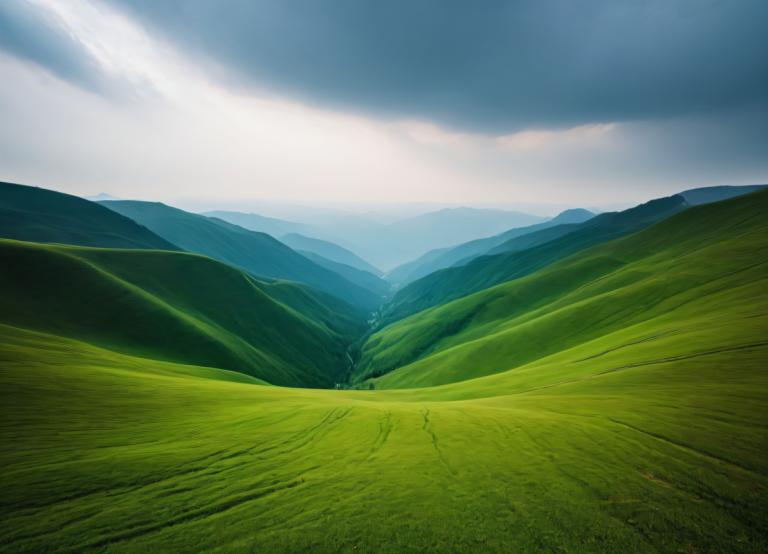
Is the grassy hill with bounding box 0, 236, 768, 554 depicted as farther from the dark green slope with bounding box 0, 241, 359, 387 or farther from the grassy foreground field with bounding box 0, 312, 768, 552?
the dark green slope with bounding box 0, 241, 359, 387

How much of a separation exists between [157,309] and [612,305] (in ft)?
445

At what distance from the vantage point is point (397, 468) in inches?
994

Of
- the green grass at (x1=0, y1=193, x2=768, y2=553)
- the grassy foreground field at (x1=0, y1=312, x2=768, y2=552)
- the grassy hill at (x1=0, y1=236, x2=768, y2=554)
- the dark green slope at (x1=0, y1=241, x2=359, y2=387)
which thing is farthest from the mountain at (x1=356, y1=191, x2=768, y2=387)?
the dark green slope at (x1=0, y1=241, x2=359, y2=387)

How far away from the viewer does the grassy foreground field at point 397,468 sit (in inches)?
693

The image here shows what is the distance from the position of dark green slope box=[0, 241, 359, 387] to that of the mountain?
45.7 meters

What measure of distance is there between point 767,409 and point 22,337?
9540 centimetres

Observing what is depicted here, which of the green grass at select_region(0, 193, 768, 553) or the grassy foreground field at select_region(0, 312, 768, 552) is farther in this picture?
the green grass at select_region(0, 193, 768, 553)

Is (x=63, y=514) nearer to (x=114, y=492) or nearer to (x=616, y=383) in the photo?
(x=114, y=492)

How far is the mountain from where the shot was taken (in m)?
64.0

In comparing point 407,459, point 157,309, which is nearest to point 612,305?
point 407,459

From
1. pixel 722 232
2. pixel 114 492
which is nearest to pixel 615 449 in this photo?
pixel 114 492

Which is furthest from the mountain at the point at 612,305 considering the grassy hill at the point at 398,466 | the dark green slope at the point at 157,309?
the dark green slope at the point at 157,309

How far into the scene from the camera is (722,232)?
12838cm

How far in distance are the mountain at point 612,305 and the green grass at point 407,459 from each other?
6.98 metres
